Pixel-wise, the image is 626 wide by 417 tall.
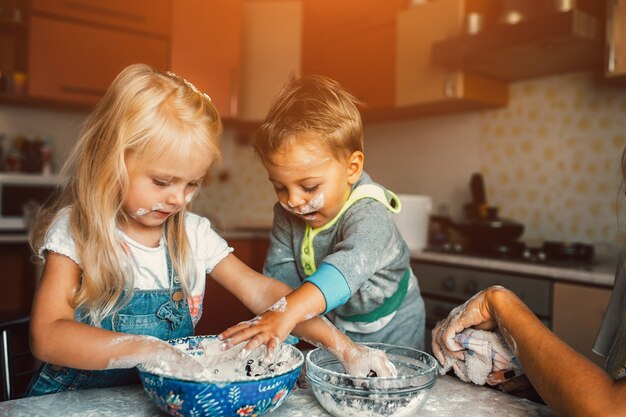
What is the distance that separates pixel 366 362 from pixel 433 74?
6.71ft

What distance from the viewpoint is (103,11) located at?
2.91 m

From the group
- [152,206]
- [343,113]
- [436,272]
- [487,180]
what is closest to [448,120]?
[487,180]

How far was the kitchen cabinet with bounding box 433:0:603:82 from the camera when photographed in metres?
2.00

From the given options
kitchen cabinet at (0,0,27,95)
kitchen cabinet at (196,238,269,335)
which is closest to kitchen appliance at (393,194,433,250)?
kitchen cabinet at (196,238,269,335)

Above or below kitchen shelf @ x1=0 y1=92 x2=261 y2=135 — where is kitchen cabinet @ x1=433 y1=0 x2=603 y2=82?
above

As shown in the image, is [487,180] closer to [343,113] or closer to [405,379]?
[343,113]

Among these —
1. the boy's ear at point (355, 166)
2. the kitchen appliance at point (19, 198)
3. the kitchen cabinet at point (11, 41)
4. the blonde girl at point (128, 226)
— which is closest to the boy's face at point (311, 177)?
the boy's ear at point (355, 166)

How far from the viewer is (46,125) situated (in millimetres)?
3102

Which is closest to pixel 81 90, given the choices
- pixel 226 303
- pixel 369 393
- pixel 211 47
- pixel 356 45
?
pixel 211 47

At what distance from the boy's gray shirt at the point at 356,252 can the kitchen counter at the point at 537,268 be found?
88cm

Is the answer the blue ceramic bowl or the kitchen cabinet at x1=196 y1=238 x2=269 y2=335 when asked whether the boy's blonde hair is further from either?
the blue ceramic bowl

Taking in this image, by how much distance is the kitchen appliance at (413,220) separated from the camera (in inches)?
94.8

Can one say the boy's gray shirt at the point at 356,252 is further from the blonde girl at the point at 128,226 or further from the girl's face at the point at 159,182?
the girl's face at the point at 159,182

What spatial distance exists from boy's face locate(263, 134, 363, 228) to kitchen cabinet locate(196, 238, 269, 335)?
0.24 meters
